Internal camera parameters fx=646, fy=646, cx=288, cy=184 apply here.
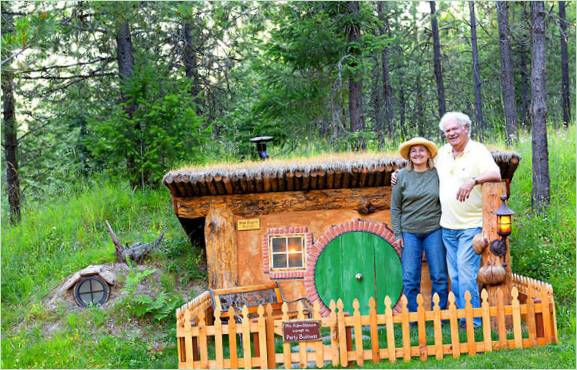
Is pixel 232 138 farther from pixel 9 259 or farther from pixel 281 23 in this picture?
pixel 9 259

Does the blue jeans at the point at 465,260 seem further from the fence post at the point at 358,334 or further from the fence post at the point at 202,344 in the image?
the fence post at the point at 202,344

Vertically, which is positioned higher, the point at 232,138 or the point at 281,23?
the point at 281,23

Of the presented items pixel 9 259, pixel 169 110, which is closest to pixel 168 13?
pixel 169 110

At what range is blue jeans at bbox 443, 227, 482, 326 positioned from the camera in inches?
287

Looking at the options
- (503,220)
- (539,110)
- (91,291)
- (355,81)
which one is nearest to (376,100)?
(355,81)

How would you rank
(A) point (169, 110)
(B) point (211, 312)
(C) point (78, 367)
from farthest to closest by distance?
(A) point (169, 110) → (B) point (211, 312) → (C) point (78, 367)

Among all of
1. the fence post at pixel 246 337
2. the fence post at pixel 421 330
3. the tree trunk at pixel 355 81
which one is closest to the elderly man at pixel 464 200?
the fence post at pixel 421 330

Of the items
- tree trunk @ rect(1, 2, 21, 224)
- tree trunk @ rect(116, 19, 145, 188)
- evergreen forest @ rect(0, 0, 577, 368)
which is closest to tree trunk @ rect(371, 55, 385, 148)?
evergreen forest @ rect(0, 0, 577, 368)

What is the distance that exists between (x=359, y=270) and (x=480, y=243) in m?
2.14

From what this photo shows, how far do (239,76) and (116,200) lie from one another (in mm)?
5403

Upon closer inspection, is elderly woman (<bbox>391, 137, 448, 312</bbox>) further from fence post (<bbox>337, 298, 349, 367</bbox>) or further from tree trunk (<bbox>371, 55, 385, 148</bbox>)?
tree trunk (<bbox>371, 55, 385, 148</bbox>)

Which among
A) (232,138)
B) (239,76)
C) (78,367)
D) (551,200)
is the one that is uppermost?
(239,76)

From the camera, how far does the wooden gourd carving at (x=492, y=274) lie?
698cm

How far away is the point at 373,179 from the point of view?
8758 millimetres
